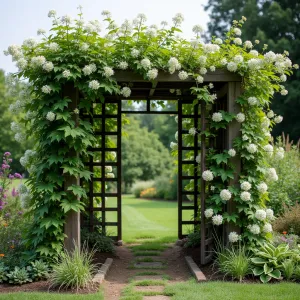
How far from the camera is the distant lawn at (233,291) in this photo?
4594 millimetres

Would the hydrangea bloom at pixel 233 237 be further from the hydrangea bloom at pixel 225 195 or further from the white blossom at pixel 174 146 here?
the white blossom at pixel 174 146

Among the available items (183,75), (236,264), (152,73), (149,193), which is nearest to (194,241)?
(236,264)

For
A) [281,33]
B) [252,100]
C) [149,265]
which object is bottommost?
[149,265]

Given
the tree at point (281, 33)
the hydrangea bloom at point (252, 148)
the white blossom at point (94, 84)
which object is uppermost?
the tree at point (281, 33)

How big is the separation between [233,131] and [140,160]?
21.4 m

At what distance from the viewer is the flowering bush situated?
540 centimetres

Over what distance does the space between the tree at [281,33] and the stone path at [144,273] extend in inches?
486

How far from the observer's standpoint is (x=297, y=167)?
9.36m

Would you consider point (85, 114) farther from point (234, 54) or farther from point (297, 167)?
point (297, 167)

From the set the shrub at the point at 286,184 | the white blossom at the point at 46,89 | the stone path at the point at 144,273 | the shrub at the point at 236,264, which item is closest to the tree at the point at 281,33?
the shrub at the point at 286,184

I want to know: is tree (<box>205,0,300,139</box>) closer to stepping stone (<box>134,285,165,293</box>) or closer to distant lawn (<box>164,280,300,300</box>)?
distant lawn (<box>164,280,300,300</box>)

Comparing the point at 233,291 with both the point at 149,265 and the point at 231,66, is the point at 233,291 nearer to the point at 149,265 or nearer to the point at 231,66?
the point at 149,265

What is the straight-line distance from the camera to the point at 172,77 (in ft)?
19.0

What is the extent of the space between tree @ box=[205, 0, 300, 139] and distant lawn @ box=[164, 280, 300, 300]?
13.8m
